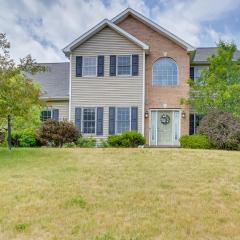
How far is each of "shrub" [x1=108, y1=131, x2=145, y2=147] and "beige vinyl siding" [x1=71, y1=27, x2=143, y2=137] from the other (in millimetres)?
1825

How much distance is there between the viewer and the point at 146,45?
21.1 meters

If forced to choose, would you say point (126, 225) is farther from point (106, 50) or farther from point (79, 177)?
point (106, 50)

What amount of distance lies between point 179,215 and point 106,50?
15607 millimetres

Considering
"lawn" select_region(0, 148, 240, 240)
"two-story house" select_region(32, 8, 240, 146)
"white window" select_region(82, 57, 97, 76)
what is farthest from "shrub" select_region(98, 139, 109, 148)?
"lawn" select_region(0, 148, 240, 240)

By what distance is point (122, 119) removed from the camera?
21531 millimetres

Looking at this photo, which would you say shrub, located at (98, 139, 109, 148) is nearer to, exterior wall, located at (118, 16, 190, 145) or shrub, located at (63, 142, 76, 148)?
shrub, located at (63, 142, 76, 148)

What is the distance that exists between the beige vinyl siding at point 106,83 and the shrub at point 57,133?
2651 mm

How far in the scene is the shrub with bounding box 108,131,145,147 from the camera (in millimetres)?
19453

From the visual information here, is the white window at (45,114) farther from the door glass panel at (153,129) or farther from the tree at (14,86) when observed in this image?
the tree at (14,86)

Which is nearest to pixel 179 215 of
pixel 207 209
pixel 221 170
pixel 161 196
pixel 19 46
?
pixel 207 209

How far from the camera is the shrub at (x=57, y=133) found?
749 inches

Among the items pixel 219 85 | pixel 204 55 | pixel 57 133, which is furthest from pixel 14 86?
pixel 204 55

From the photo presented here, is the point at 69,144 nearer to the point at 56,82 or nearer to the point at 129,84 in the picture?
the point at 129,84

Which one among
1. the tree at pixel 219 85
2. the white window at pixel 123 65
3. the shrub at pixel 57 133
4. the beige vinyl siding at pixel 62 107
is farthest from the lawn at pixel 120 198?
the beige vinyl siding at pixel 62 107
